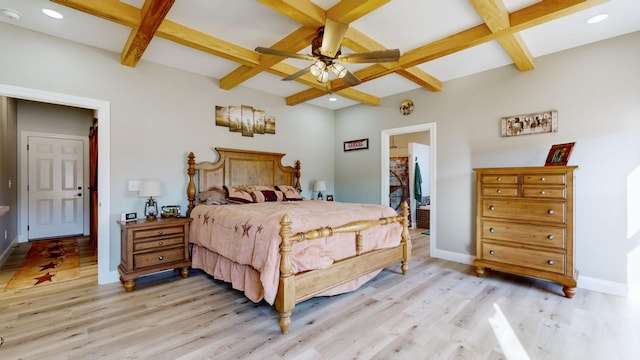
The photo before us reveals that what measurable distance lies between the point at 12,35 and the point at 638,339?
6117mm

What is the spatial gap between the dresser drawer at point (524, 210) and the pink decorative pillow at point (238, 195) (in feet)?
10.2

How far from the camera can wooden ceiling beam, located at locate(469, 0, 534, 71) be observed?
226 cm

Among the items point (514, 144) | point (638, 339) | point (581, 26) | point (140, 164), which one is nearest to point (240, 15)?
point (140, 164)

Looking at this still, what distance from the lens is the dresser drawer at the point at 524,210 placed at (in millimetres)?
2941

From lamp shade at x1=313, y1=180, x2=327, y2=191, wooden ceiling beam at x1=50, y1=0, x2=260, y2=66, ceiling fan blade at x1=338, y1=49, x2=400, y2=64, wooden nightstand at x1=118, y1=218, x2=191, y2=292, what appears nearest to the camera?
wooden ceiling beam at x1=50, y1=0, x2=260, y2=66

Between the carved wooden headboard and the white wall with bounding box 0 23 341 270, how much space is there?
0.14 m

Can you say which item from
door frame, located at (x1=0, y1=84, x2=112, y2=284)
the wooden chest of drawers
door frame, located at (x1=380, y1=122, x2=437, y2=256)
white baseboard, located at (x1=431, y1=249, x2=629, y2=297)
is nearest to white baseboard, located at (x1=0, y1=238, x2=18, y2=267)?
door frame, located at (x1=0, y1=84, x2=112, y2=284)

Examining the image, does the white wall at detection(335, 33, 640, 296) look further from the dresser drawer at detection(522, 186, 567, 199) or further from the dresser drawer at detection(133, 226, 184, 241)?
the dresser drawer at detection(133, 226, 184, 241)

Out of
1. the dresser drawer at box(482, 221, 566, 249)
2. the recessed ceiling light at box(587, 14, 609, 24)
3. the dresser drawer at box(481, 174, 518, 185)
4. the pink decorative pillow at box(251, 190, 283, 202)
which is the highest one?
the recessed ceiling light at box(587, 14, 609, 24)

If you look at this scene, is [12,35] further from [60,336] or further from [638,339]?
[638,339]

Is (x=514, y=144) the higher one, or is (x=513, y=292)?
(x=514, y=144)

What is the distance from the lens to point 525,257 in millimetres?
3119

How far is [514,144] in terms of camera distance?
11.8 ft

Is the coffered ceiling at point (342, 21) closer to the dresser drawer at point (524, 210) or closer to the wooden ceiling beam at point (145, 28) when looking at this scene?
the wooden ceiling beam at point (145, 28)
